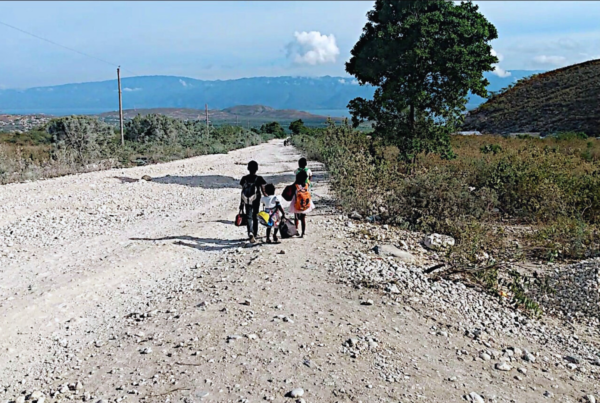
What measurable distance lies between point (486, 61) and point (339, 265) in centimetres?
894

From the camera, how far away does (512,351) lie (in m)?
Answer: 4.86

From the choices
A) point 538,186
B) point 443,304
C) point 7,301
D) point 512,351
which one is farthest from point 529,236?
point 7,301

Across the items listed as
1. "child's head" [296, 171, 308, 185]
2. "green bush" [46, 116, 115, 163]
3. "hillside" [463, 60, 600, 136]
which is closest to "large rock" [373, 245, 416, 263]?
"child's head" [296, 171, 308, 185]

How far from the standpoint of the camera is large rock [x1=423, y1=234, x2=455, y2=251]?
26.6 feet

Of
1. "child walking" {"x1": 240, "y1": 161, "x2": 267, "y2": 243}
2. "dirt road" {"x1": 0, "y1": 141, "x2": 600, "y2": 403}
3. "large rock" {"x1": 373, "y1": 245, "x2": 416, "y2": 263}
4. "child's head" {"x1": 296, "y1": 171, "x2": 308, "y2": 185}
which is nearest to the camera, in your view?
"dirt road" {"x1": 0, "y1": 141, "x2": 600, "y2": 403}

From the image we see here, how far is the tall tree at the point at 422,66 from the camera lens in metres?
12.9

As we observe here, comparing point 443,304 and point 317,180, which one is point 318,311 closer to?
point 443,304

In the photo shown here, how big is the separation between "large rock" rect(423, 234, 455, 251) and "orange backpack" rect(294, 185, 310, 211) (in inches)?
83.7

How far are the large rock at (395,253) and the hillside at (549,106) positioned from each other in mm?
29845

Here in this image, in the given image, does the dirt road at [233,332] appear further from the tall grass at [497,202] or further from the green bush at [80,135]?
the green bush at [80,135]

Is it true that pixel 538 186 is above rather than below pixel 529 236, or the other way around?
above

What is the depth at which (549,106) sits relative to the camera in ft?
135

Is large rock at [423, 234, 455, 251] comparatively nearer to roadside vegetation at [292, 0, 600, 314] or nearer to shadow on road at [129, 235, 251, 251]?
roadside vegetation at [292, 0, 600, 314]

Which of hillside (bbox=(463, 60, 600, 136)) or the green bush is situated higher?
hillside (bbox=(463, 60, 600, 136))
